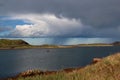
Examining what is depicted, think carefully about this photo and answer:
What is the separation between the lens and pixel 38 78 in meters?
17.4

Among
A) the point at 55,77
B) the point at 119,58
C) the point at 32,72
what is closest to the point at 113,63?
the point at 119,58

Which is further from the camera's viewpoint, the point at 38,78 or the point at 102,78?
the point at 38,78

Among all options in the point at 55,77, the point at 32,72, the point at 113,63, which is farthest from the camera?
the point at 32,72

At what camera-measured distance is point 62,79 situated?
55.2 ft

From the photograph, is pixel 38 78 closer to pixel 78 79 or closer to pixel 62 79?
pixel 62 79

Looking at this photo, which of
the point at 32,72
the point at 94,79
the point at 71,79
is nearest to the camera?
the point at 94,79

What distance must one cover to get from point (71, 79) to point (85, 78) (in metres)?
0.81

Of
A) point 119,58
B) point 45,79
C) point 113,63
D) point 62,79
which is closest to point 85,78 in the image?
point 62,79

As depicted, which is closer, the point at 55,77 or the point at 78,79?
the point at 78,79

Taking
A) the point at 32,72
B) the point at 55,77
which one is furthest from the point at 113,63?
the point at 32,72

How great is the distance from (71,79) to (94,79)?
1.62 meters

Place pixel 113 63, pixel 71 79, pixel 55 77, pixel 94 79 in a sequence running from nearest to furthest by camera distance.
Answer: pixel 94 79 < pixel 71 79 < pixel 55 77 < pixel 113 63

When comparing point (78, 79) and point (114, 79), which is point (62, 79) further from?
point (114, 79)

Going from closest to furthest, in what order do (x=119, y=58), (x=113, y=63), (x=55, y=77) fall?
(x=55, y=77) < (x=113, y=63) < (x=119, y=58)
